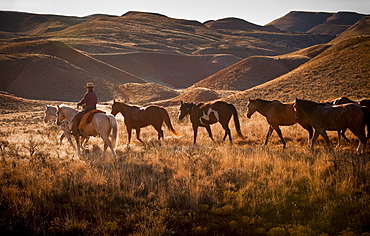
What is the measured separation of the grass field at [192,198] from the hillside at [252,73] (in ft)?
174

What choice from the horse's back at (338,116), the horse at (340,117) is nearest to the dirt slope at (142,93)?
the horse at (340,117)

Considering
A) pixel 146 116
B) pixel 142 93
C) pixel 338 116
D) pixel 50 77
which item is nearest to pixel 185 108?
pixel 146 116

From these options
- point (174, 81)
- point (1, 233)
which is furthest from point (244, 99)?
point (174, 81)

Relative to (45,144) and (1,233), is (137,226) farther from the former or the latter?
(45,144)

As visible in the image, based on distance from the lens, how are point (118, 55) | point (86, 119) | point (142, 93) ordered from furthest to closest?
point (118, 55), point (142, 93), point (86, 119)

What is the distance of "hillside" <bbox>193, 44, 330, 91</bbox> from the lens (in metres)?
61.8

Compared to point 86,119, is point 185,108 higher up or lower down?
higher up

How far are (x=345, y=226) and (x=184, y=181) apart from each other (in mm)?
3582

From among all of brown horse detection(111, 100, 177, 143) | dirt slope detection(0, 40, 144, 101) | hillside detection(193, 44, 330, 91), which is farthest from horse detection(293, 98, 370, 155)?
hillside detection(193, 44, 330, 91)

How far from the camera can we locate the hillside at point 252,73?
61809 millimetres

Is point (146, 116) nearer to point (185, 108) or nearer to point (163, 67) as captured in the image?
point (185, 108)

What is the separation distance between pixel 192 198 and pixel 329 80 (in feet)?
114

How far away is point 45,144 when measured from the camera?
1495 cm

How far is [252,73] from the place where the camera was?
64.2 metres
